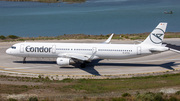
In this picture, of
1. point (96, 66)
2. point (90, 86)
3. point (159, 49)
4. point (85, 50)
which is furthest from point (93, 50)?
point (90, 86)

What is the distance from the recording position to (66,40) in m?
76.2

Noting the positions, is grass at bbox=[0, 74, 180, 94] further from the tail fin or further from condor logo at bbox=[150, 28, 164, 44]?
condor logo at bbox=[150, 28, 164, 44]

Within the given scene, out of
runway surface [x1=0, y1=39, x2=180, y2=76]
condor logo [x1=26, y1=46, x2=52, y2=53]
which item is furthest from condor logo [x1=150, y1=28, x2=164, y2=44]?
condor logo [x1=26, y1=46, x2=52, y2=53]

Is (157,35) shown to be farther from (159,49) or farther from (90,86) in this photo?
(90,86)

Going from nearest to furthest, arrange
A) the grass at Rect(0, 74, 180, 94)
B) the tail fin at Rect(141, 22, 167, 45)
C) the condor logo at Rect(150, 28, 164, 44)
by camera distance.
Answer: the grass at Rect(0, 74, 180, 94), the tail fin at Rect(141, 22, 167, 45), the condor logo at Rect(150, 28, 164, 44)

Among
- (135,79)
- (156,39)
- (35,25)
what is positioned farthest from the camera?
(35,25)

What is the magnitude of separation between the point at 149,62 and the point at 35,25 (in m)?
105

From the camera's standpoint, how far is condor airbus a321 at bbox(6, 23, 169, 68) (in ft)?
152

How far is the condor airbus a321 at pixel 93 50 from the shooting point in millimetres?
46406

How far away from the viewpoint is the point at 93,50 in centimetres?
4772

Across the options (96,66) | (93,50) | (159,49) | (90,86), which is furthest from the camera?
(96,66)

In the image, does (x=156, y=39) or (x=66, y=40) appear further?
(x=66, y=40)

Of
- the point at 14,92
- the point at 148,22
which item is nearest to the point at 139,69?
the point at 14,92

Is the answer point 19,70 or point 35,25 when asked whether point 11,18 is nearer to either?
point 35,25
